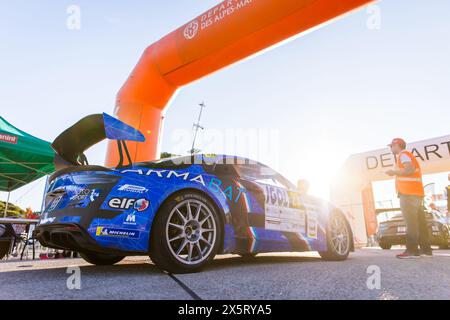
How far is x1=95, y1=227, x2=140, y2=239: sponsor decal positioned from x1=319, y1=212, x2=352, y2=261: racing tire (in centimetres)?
265

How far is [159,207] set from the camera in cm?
248

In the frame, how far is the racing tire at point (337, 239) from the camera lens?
402 centimetres

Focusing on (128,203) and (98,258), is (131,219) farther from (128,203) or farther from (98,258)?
(98,258)

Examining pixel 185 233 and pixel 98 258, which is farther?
pixel 98 258

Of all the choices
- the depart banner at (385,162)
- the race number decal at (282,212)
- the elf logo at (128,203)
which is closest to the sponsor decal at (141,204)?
the elf logo at (128,203)

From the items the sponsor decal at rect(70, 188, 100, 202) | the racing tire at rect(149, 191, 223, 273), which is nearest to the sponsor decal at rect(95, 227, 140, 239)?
the racing tire at rect(149, 191, 223, 273)

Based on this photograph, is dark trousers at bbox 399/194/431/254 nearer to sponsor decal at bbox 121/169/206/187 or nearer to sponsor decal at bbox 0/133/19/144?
sponsor decal at bbox 121/169/206/187

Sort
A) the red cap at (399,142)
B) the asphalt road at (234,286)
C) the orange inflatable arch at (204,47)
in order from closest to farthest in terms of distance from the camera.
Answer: the asphalt road at (234,286)
the red cap at (399,142)
the orange inflatable arch at (204,47)

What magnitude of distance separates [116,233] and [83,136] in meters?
1.20

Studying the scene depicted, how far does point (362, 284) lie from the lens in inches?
80.4

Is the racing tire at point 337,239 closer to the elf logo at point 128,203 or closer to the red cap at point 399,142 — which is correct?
the red cap at point 399,142

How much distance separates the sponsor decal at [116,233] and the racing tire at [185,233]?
14 cm

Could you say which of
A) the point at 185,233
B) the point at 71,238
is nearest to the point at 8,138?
the point at 71,238
